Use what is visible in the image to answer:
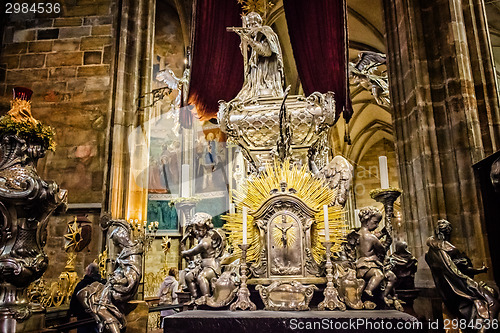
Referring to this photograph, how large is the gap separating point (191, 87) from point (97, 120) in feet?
6.51

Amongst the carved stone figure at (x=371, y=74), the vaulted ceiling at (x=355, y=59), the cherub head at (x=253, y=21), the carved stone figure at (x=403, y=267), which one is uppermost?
the vaulted ceiling at (x=355, y=59)

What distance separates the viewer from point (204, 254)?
403cm

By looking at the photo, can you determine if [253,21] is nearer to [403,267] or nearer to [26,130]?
[26,130]

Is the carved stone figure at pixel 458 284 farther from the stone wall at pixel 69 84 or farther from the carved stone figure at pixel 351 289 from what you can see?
the stone wall at pixel 69 84

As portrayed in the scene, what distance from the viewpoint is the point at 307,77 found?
604cm

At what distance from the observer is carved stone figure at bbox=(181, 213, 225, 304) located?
12.7ft

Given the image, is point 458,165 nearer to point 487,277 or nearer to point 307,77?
point 487,277

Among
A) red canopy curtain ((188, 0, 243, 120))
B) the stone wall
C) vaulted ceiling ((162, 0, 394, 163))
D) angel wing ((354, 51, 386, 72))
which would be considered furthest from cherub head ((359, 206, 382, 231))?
angel wing ((354, 51, 386, 72))

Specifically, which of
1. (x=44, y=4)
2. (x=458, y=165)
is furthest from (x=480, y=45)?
(x=44, y=4)

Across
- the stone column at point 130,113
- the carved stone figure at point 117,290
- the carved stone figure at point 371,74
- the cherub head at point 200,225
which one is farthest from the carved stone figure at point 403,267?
the carved stone figure at point 371,74

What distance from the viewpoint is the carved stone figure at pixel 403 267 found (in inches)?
166

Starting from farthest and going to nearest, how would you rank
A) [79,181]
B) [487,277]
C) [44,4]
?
[44,4] < [79,181] < [487,277]

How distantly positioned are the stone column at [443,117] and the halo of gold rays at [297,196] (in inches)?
74.9

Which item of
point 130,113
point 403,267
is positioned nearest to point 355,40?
point 130,113
